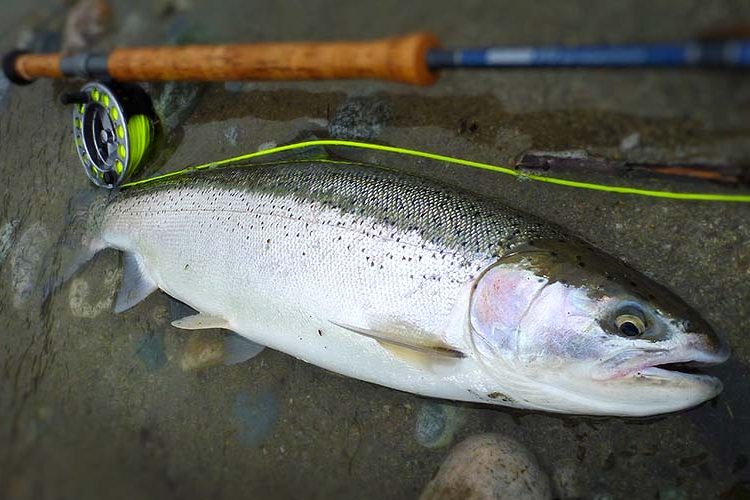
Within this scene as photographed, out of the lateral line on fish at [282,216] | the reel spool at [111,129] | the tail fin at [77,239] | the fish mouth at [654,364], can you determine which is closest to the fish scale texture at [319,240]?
the lateral line on fish at [282,216]

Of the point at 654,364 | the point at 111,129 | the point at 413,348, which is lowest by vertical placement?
the point at 413,348

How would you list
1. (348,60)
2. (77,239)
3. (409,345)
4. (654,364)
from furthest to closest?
(77,239) < (348,60) < (409,345) < (654,364)

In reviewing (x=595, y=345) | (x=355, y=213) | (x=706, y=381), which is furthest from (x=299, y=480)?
(x=706, y=381)

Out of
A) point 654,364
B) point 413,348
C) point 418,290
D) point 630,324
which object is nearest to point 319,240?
point 418,290

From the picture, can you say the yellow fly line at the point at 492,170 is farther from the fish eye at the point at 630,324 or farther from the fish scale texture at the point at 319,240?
the fish eye at the point at 630,324

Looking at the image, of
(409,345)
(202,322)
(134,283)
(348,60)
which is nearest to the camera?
(409,345)

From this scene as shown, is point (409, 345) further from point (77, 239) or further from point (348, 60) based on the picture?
point (77, 239)
